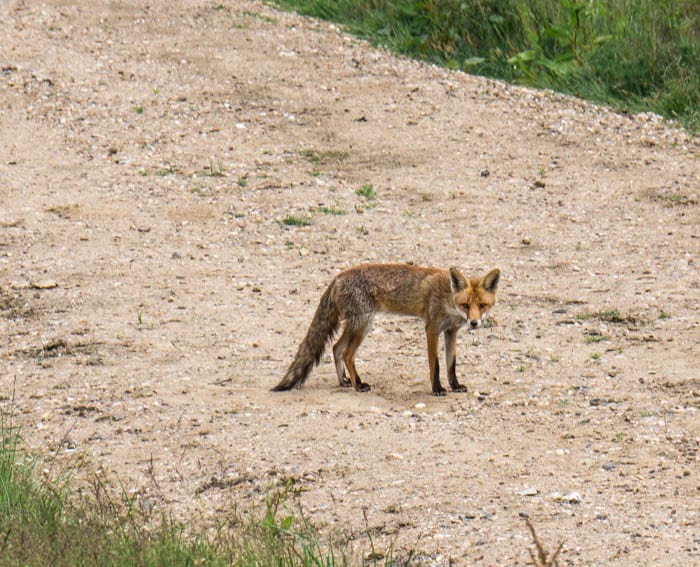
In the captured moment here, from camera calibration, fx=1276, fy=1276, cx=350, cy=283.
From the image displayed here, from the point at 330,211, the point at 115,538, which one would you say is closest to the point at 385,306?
the point at 115,538

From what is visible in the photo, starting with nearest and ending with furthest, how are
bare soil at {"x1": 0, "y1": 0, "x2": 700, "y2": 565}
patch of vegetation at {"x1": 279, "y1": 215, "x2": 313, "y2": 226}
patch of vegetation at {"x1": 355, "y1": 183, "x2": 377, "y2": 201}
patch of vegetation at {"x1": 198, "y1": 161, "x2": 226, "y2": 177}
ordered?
bare soil at {"x1": 0, "y1": 0, "x2": 700, "y2": 565} → patch of vegetation at {"x1": 279, "y1": 215, "x2": 313, "y2": 226} → patch of vegetation at {"x1": 355, "y1": 183, "x2": 377, "y2": 201} → patch of vegetation at {"x1": 198, "y1": 161, "x2": 226, "y2": 177}

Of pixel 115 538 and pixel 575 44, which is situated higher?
pixel 575 44

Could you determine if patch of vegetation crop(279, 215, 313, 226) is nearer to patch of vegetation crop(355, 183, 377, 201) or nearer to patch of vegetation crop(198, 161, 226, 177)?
patch of vegetation crop(355, 183, 377, 201)

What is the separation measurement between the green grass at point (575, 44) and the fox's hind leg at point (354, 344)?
19.1 feet

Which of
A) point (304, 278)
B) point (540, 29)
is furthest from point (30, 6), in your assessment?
point (304, 278)

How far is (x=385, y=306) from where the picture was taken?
7703 mm

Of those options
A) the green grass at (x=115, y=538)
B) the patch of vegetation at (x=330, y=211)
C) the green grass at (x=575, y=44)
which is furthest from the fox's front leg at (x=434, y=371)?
the green grass at (x=575, y=44)

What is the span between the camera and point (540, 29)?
13.8 meters

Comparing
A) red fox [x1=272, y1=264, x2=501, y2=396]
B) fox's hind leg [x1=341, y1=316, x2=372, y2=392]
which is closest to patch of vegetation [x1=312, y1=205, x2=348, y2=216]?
red fox [x1=272, y1=264, x2=501, y2=396]

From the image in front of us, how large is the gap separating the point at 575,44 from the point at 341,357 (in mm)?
6894

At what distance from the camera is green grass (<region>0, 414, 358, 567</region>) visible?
4645 mm

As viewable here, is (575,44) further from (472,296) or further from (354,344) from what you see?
(354,344)

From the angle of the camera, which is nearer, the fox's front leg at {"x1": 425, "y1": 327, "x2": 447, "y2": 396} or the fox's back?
the fox's front leg at {"x1": 425, "y1": 327, "x2": 447, "y2": 396}

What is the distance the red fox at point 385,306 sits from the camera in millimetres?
7516
